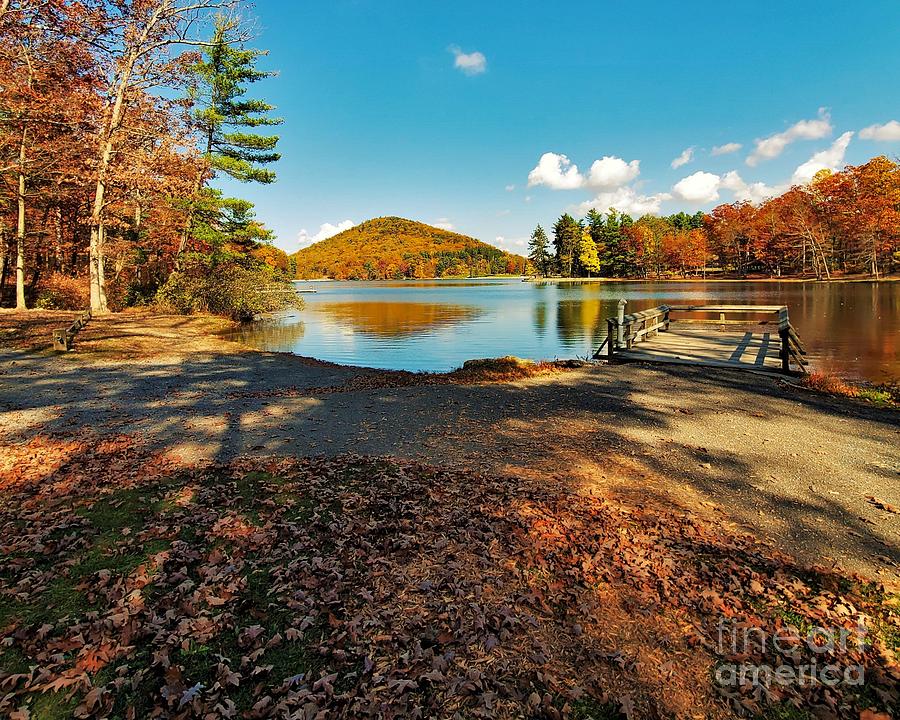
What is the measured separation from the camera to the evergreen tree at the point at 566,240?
354 feet

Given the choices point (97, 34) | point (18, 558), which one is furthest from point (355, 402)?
point (97, 34)

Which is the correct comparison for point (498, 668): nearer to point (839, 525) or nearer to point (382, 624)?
point (382, 624)

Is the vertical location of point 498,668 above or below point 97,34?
below

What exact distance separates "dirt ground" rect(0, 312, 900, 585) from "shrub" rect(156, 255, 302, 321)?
48.3 ft

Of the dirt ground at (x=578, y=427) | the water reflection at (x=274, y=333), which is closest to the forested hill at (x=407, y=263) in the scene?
the water reflection at (x=274, y=333)

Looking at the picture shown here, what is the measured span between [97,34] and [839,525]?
988 inches

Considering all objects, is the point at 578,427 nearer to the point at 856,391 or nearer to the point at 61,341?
the point at 856,391

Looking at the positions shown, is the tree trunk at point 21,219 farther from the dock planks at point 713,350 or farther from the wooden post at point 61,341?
the dock planks at point 713,350

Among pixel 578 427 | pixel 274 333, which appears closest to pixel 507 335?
pixel 274 333

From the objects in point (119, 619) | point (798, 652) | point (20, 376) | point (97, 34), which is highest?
point (97, 34)

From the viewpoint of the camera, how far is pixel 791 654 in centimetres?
303

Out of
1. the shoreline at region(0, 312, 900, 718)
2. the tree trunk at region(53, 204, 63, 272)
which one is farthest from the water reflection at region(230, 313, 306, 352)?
the shoreline at region(0, 312, 900, 718)

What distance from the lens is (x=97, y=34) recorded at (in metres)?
17.6

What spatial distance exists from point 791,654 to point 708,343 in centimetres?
1492
